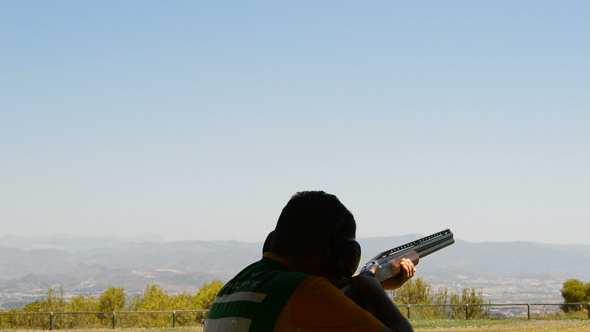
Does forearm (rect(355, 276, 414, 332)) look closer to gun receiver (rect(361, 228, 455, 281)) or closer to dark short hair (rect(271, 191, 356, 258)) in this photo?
dark short hair (rect(271, 191, 356, 258))

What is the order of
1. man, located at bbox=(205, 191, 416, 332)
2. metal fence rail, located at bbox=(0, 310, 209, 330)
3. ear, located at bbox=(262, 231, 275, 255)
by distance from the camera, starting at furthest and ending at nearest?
metal fence rail, located at bbox=(0, 310, 209, 330), ear, located at bbox=(262, 231, 275, 255), man, located at bbox=(205, 191, 416, 332)

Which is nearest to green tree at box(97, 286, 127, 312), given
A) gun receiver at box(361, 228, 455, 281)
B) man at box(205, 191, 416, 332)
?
gun receiver at box(361, 228, 455, 281)

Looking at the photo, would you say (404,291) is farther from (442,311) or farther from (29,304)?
(29,304)

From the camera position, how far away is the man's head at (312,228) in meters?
2.79

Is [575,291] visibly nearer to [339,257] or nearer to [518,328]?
[518,328]

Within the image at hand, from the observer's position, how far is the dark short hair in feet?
9.16

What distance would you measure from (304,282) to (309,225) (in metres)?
0.38

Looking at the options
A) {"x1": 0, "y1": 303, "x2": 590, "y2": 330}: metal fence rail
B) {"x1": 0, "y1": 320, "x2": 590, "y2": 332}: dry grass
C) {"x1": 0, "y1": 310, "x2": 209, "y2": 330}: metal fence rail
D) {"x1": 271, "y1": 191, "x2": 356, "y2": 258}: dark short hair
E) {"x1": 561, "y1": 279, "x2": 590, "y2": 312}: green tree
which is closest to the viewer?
{"x1": 271, "y1": 191, "x2": 356, "y2": 258}: dark short hair

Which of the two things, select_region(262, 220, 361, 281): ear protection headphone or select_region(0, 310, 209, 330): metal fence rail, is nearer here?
select_region(262, 220, 361, 281): ear protection headphone

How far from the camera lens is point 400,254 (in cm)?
456

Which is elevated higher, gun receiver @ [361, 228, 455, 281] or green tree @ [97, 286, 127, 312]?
gun receiver @ [361, 228, 455, 281]

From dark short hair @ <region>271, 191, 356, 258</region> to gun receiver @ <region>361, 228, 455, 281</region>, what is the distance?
133cm

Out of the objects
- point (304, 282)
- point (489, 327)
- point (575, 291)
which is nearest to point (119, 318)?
point (489, 327)

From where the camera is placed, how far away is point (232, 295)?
2742 mm
